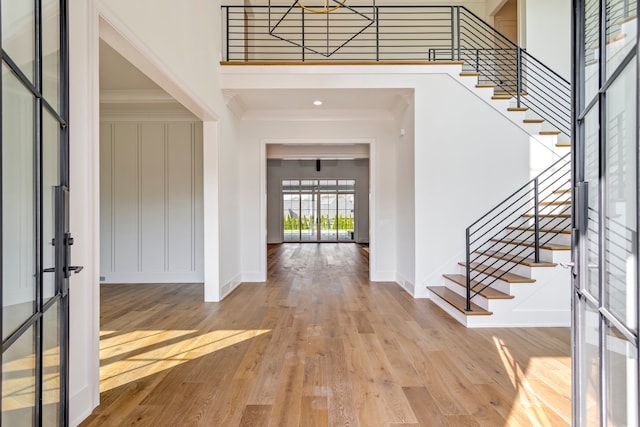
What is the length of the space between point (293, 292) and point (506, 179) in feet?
10.9

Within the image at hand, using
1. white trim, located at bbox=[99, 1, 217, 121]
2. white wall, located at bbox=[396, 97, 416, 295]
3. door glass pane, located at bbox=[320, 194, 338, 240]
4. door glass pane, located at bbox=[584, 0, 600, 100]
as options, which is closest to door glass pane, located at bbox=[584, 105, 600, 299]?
door glass pane, located at bbox=[584, 0, 600, 100]

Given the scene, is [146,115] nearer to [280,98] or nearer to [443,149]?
[280,98]

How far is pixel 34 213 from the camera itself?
1509mm

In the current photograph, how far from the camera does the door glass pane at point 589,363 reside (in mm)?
1544

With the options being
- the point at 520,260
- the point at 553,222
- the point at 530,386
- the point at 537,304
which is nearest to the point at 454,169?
the point at 553,222

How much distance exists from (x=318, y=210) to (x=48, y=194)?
44.1 feet

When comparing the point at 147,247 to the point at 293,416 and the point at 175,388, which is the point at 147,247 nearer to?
the point at 175,388

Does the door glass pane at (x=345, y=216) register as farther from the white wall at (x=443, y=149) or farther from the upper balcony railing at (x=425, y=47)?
the white wall at (x=443, y=149)

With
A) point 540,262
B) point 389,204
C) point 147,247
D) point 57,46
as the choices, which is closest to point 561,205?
point 540,262

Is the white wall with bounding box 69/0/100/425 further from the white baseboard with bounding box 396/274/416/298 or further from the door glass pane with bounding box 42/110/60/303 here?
the white baseboard with bounding box 396/274/416/298

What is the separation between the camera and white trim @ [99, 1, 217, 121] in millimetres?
2378

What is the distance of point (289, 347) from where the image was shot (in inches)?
127

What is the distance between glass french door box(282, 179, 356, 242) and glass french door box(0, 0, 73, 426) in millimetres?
13154

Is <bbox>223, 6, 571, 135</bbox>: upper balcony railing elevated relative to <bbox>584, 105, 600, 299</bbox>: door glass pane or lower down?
elevated
